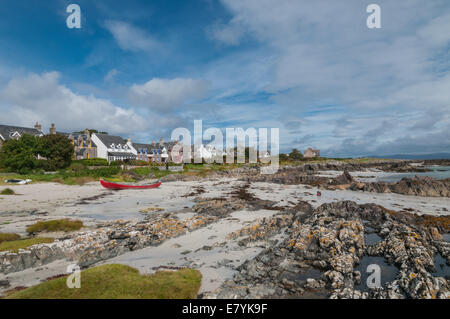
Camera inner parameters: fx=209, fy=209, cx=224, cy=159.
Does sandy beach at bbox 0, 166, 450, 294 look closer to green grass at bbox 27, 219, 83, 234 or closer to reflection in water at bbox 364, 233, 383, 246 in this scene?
green grass at bbox 27, 219, 83, 234

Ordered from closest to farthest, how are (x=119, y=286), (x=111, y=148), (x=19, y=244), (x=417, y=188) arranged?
(x=119, y=286) < (x=19, y=244) < (x=417, y=188) < (x=111, y=148)

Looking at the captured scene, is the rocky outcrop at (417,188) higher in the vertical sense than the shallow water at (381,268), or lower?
higher

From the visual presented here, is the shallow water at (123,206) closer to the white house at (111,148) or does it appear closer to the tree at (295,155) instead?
the white house at (111,148)

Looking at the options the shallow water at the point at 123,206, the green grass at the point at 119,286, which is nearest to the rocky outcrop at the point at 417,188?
the shallow water at the point at 123,206

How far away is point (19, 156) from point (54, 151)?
7.30 m

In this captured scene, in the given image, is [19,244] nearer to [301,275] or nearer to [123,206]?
[123,206]

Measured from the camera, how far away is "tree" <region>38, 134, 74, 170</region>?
49.0 metres

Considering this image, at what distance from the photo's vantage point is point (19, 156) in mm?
42906

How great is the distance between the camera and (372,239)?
14289mm

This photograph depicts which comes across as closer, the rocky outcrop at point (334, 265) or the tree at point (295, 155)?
the rocky outcrop at point (334, 265)

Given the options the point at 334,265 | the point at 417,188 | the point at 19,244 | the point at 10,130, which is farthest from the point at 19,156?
the point at 417,188

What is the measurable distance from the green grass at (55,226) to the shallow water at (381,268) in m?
18.1

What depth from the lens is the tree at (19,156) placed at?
4209cm

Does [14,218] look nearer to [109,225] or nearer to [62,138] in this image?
[109,225]
